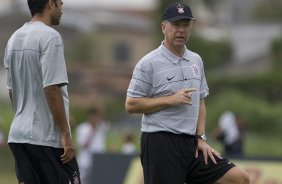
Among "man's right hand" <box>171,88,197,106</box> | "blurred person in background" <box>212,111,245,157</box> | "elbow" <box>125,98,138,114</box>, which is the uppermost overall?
"man's right hand" <box>171,88,197,106</box>

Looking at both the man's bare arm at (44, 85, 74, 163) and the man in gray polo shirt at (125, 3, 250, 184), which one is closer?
the man's bare arm at (44, 85, 74, 163)

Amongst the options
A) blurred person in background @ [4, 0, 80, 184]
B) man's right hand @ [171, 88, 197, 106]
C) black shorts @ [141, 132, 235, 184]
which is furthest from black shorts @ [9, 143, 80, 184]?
man's right hand @ [171, 88, 197, 106]

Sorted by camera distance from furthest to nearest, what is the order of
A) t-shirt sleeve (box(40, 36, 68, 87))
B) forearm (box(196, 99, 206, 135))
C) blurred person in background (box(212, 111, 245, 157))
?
blurred person in background (box(212, 111, 245, 157)), forearm (box(196, 99, 206, 135)), t-shirt sleeve (box(40, 36, 68, 87))

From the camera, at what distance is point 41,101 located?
7789 mm

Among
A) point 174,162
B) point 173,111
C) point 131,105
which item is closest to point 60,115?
point 131,105

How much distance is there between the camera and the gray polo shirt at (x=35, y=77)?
25.1 feet

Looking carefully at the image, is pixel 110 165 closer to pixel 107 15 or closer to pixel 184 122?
pixel 184 122

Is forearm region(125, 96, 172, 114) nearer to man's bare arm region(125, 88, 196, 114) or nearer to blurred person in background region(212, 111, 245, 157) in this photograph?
man's bare arm region(125, 88, 196, 114)

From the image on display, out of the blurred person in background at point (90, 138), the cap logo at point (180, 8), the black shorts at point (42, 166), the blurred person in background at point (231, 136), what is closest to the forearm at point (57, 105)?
the black shorts at point (42, 166)

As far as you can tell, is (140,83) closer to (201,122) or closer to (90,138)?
(201,122)

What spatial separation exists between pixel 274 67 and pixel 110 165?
3308cm

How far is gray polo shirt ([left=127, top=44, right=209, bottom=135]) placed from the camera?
8141mm

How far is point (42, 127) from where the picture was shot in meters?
7.78

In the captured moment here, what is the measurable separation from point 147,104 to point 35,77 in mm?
914
